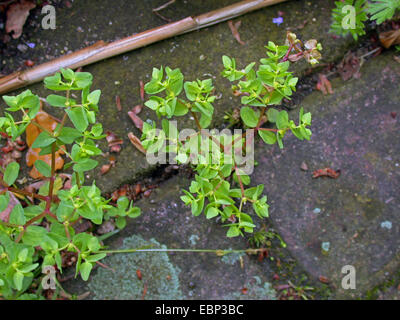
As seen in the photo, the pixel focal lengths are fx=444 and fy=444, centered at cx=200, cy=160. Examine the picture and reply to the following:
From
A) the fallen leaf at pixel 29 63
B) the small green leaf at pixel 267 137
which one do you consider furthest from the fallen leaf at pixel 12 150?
the small green leaf at pixel 267 137

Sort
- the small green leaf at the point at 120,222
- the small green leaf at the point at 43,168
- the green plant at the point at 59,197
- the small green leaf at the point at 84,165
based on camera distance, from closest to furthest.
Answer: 1. the green plant at the point at 59,197
2. the small green leaf at the point at 84,165
3. the small green leaf at the point at 43,168
4. the small green leaf at the point at 120,222

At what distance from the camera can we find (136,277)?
238 centimetres

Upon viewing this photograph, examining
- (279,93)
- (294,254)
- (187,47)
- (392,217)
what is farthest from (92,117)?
(392,217)

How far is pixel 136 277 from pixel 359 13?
5.89ft

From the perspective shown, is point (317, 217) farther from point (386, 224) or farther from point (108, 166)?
point (108, 166)

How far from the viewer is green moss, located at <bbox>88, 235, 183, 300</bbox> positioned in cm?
237

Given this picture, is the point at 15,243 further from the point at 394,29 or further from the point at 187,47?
the point at 394,29

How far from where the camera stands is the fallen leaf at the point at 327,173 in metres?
2.39

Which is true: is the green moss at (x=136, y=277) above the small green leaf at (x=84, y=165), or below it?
below

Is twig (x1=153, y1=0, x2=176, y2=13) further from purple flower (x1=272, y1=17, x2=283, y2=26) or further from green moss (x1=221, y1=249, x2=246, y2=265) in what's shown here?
green moss (x1=221, y1=249, x2=246, y2=265)

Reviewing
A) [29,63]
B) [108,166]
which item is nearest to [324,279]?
[108,166]

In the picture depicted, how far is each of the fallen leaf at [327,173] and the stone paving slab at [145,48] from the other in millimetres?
541

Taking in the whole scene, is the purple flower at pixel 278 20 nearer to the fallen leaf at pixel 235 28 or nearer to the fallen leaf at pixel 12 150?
the fallen leaf at pixel 235 28

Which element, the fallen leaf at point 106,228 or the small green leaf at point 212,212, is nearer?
the small green leaf at point 212,212
